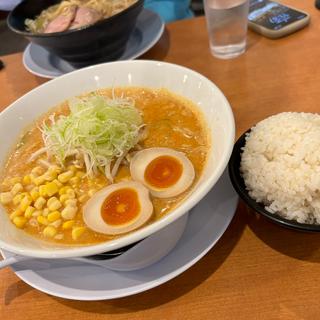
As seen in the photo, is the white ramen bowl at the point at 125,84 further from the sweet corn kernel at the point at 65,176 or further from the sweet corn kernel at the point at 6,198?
the sweet corn kernel at the point at 65,176

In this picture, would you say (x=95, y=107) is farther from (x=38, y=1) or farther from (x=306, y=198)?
(x=38, y=1)

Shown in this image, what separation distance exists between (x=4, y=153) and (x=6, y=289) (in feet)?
1.38

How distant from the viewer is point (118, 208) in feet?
3.10

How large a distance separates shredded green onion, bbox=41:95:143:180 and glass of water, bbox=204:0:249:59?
0.68 metres

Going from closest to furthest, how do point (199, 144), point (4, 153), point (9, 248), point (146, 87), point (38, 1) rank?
1. point (9, 248)
2. point (199, 144)
3. point (4, 153)
4. point (146, 87)
5. point (38, 1)

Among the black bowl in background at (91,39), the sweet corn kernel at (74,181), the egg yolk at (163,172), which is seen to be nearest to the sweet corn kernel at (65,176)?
the sweet corn kernel at (74,181)

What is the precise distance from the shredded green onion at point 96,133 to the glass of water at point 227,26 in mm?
685

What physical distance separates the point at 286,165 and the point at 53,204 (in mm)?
581

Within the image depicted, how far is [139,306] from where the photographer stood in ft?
2.96

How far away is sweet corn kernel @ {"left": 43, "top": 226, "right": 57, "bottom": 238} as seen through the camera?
95 cm

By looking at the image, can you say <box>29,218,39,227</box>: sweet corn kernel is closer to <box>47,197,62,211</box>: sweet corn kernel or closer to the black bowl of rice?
<box>47,197,62,211</box>: sweet corn kernel

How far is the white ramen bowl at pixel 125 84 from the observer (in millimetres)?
806

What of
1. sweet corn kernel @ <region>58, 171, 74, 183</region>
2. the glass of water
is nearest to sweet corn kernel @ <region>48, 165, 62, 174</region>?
sweet corn kernel @ <region>58, 171, 74, 183</region>

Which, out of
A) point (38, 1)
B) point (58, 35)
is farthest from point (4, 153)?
point (38, 1)
